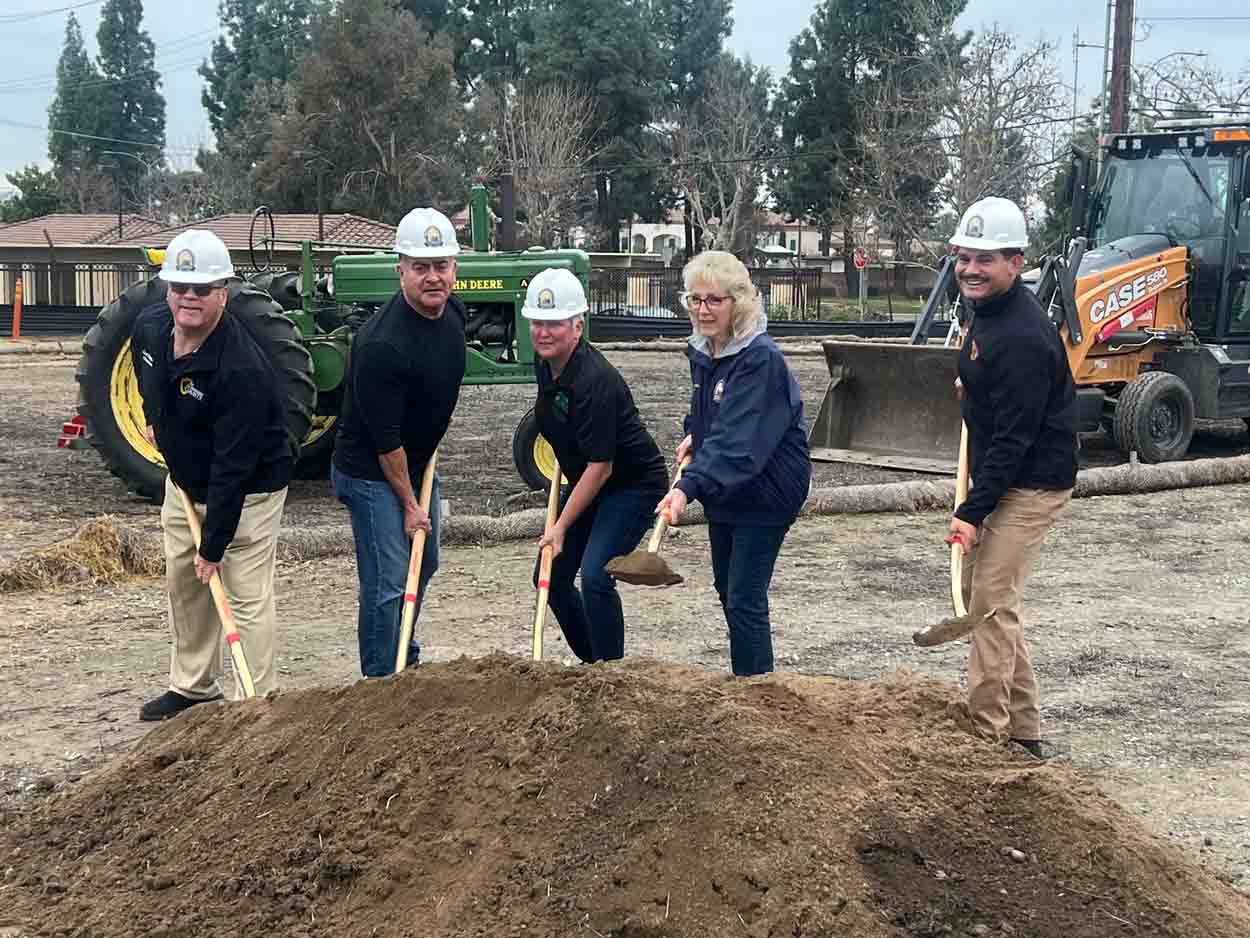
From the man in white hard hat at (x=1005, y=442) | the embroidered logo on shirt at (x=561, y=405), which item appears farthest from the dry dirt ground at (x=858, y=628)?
the embroidered logo on shirt at (x=561, y=405)

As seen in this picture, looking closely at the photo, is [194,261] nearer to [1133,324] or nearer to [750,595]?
[750,595]

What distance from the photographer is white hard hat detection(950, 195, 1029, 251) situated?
5.05 m

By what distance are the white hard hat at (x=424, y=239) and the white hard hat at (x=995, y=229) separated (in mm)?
1872

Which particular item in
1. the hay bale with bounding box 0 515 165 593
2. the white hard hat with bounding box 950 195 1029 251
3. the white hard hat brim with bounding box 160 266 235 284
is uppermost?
the white hard hat with bounding box 950 195 1029 251

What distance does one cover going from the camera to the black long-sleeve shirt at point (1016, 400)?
501 cm

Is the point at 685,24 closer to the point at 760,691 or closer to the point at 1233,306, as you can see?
the point at 1233,306

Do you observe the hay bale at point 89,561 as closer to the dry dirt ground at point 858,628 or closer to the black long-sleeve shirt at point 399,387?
the dry dirt ground at point 858,628

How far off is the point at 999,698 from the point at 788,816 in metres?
1.66

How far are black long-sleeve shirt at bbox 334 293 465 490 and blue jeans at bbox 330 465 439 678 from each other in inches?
2.9

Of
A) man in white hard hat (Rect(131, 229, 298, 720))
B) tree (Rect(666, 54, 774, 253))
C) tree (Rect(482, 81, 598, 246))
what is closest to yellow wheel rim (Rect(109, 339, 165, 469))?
man in white hard hat (Rect(131, 229, 298, 720))

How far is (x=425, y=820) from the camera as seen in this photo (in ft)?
13.2

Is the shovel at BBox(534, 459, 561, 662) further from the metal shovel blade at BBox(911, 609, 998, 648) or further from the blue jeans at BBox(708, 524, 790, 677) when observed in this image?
the metal shovel blade at BBox(911, 609, 998, 648)

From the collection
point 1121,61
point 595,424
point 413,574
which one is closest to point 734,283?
point 595,424

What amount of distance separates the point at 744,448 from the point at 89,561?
4457 mm
